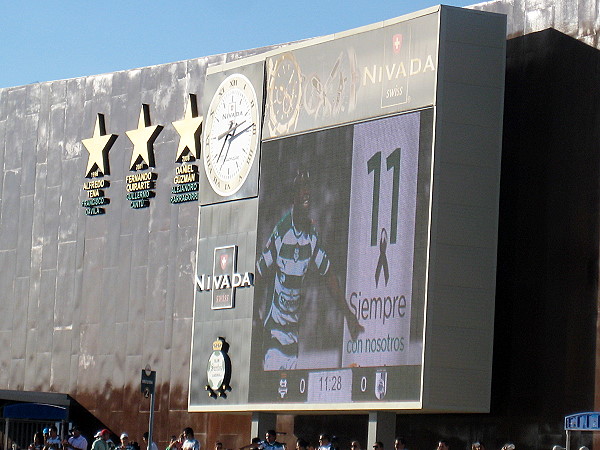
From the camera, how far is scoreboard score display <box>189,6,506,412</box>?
23672mm

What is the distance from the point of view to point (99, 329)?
3647 cm

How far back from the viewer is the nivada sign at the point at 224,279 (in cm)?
2847

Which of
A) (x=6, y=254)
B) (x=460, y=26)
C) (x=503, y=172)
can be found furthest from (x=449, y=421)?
(x=6, y=254)

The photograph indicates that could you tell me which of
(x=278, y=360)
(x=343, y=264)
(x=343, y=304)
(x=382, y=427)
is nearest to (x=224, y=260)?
(x=278, y=360)

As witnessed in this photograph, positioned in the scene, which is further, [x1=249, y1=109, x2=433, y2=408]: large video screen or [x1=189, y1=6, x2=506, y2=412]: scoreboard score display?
[x1=249, y1=109, x2=433, y2=408]: large video screen

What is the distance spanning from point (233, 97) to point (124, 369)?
9384mm

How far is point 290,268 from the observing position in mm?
26766

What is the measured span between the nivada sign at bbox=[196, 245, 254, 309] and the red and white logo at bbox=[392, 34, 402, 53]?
5877mm

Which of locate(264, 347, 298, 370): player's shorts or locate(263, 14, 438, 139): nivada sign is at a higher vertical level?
locate(263, 14, 438, 139): nivada sign

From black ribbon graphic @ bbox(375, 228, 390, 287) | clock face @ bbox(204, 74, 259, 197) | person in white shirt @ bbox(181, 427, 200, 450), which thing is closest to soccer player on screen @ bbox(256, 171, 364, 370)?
black ribbon graphic @ bbox(375, 228, 390, 287)

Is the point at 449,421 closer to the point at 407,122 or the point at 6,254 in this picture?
the point at 407,122

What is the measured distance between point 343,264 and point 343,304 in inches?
28.8

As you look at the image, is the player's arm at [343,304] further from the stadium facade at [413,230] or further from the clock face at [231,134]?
the clock face at [231,134]

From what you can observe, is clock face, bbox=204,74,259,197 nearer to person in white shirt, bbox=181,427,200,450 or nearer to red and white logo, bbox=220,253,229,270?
red and white logo, bbox=220,253,229,270
